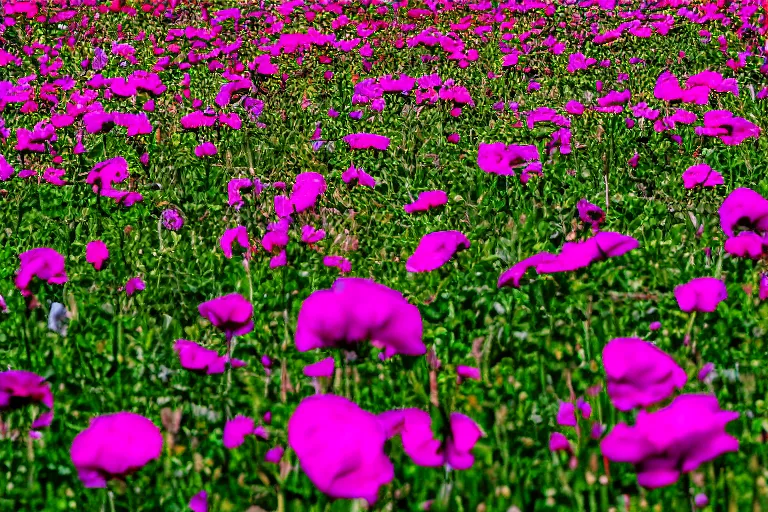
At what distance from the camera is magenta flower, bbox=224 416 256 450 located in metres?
1.62

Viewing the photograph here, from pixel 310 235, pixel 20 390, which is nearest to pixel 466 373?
pixel 20 390

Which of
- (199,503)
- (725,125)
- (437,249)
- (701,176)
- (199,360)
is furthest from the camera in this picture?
(725,125)

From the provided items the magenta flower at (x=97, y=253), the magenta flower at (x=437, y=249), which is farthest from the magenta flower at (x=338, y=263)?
the magenta flower at (x=97, y=253)

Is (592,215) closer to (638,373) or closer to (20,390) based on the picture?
(638,373)

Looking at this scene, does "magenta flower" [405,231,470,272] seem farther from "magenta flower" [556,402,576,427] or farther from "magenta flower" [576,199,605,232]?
"magenta flower" [576,199,605,232]

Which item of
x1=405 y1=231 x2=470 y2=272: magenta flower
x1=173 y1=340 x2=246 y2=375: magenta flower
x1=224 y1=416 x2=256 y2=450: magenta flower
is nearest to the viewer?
x1=224 y1=416 x2=256 y2=450: magenta flower

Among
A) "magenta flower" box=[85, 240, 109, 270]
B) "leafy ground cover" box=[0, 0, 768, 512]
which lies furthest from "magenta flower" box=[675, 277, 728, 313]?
"magenta flower" box=[85, 240, 109, 270]

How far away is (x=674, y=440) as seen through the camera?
1.05 metres

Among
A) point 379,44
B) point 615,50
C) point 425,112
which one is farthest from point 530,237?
point 379,44

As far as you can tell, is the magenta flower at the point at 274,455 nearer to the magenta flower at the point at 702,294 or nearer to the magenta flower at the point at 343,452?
the magenta flower at the point at 343,452

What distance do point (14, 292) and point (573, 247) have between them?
1.83m

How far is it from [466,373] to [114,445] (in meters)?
0.89

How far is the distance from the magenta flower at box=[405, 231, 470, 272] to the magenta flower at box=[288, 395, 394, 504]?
0.97 meters

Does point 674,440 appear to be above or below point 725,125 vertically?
below
